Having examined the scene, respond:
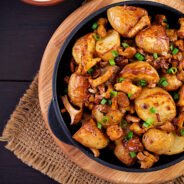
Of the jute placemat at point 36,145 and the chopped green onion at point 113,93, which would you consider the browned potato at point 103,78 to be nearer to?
the chopped green onion at point 113,93

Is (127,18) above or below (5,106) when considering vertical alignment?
above

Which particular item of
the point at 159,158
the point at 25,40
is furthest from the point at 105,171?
the point at 25,40

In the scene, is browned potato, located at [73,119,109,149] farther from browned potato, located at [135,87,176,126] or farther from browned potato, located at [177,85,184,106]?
browned potato, located at [177,85,184,106]

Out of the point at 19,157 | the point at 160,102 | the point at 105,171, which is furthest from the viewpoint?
the point at 19,157

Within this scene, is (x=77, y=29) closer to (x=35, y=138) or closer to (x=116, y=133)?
(x=116, y=133)

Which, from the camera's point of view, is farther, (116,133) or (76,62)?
(76,62)

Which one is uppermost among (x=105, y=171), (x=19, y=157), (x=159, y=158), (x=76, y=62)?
(x=76, y=62)

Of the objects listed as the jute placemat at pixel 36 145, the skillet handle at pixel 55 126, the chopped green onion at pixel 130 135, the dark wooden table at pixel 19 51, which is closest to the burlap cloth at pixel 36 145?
the jute placemat at pixel 36 145
